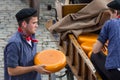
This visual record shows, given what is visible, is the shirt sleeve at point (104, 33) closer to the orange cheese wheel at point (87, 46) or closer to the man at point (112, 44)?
the man at point (112, 44)

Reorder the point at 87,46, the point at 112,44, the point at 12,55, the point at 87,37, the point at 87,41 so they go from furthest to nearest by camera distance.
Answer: the point at 87,37
the point at 87,41
the point at 87,46
the point at 112,44
the point at 12,55

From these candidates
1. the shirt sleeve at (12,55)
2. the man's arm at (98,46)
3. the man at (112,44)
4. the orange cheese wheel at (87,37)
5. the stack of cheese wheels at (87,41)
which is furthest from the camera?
the orange cheese wheel at (87,37)

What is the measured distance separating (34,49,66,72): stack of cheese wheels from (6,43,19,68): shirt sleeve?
258 mm

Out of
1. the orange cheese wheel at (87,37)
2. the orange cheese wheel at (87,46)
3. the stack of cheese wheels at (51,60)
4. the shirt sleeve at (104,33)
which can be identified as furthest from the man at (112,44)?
the orange cheese wheel at (87,37)

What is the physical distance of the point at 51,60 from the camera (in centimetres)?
396

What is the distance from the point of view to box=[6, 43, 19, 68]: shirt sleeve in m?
3.64

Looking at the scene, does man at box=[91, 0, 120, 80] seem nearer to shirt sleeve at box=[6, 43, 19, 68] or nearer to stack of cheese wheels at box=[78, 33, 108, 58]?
stack of cheese wheels at box=[78, 33, 108, 58]

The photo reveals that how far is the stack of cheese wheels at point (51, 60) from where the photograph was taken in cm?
384

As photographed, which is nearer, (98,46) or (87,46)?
(98,46)

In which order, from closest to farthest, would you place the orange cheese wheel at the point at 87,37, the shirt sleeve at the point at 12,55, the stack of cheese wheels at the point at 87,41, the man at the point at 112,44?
the shirt sleeve at the point at 12,55 → the man at the point at 112,44 → the stack of cheese wheels at the point at 87,41 → the orange cheese wheel at the point at 87,37

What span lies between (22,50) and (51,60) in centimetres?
39

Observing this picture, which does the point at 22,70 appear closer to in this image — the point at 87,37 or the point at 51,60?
the point at 51,60

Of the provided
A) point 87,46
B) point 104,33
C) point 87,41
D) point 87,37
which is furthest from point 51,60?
point 87,37

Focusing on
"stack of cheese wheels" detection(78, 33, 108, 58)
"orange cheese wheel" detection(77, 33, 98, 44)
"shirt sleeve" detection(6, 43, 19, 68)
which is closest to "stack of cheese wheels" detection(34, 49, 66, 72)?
"shirt sleeve" detection(6, 43, 19, 68)
